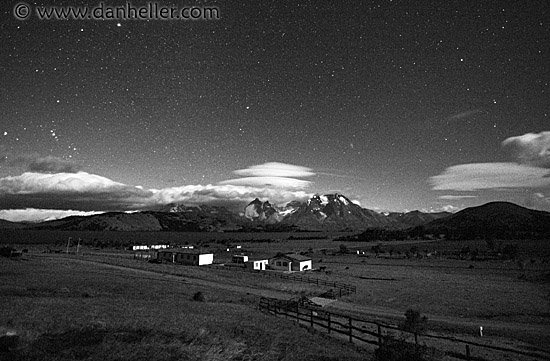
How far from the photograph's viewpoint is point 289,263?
284ft

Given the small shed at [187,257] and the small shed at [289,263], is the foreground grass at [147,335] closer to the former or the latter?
the small shed at [289,263]

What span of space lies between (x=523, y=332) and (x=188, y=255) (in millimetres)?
82732

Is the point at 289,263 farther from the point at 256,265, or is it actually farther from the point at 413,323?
the point at 413,323

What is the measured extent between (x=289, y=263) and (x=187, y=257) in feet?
101

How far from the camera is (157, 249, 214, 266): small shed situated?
312 ft

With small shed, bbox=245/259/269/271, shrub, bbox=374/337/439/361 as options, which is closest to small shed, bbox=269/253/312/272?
small shed, bbox=245/259/269/271

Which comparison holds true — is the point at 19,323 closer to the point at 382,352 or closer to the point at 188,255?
the point at 382,352

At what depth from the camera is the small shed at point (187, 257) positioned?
95.1 m

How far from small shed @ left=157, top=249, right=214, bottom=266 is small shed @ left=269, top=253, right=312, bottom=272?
1931cm

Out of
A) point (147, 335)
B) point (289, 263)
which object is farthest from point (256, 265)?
point (147, 335)

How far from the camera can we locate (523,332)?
1189 inches

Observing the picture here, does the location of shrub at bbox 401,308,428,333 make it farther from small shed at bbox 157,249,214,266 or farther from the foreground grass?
small shed at bbox 157,249,214,266

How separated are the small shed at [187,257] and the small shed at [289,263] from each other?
1931 cm

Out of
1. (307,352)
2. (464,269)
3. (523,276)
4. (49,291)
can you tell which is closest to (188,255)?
(49,291)
